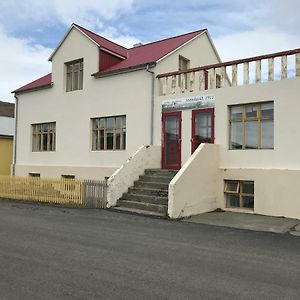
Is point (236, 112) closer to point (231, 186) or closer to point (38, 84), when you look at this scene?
point (231, 186)

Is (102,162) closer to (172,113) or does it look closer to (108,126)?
(108,126)

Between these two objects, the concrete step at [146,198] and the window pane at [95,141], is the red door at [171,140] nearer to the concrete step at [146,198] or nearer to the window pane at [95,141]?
the concrete step at [146,198]

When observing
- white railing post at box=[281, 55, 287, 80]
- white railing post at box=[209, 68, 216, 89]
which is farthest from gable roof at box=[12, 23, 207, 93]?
white railing post at box=[281, 55, 287, 80]

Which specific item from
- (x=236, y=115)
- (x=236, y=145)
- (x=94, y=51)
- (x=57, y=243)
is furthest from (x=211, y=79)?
(x=57, y=243)

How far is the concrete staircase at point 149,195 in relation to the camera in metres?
13.2

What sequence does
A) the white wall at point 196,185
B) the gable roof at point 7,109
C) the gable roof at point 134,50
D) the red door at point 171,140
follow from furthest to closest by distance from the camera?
the gable roof at point 7,109 → the gable roof at point 134,50 → the red door at point 171,140 → the white wall at point 196,185

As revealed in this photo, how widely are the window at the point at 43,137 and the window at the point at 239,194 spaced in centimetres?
1086

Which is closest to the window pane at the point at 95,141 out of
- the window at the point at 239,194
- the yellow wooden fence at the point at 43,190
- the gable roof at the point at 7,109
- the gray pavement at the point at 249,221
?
the yellow wooden fence at the point at 43,190

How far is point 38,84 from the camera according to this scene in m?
22.6

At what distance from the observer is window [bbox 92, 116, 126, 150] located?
1827cm

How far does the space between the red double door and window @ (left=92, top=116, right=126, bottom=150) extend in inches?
97.8

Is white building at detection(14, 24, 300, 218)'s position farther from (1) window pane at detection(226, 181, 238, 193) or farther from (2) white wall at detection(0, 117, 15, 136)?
(2) white wall at detection(0, 117, 15, 136)

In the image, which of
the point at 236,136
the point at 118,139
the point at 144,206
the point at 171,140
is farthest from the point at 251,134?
the point at 118,139

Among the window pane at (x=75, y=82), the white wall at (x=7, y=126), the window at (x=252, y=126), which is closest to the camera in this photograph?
the window at (x=252, y=126)
